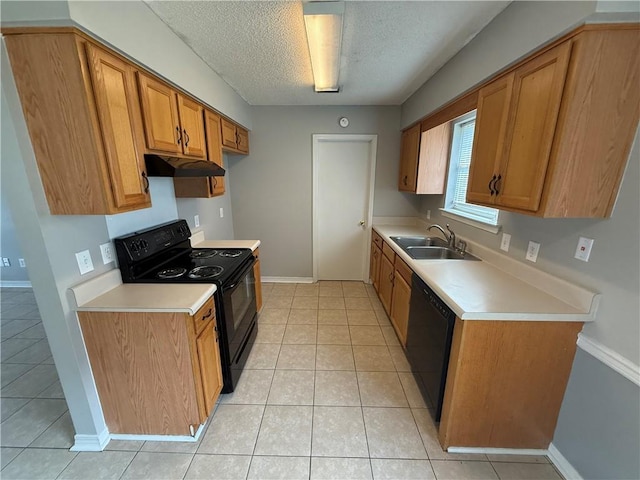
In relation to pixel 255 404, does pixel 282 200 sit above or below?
above

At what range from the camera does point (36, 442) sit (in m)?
1.59

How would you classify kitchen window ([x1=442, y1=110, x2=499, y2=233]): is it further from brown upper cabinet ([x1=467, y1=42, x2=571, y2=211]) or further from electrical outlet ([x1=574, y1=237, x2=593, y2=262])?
electrical outlet ([x1=574, y1=237, x2=593, y2=262])

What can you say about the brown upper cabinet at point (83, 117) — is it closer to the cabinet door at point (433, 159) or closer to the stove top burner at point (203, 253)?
the stove top burner at point (203, 253)

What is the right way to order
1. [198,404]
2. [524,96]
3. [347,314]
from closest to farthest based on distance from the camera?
[524,96], [198,404], [347,314]

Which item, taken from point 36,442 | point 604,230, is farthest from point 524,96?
point 36,442

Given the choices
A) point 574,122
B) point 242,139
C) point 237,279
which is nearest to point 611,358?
point 574,122

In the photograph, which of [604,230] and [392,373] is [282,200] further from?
[604,230]

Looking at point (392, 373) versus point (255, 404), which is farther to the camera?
point (392, 373)

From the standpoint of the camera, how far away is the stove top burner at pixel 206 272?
1827mm

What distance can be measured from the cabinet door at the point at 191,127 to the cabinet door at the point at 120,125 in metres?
0.48

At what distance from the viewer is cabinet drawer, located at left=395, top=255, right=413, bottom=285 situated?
2.18m

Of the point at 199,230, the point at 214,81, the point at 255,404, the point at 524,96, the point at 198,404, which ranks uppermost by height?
the point at 214,81

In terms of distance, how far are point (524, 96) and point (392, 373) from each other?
2.12 m

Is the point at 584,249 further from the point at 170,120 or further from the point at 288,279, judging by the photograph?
the point at 288,279
